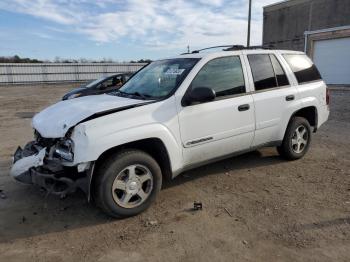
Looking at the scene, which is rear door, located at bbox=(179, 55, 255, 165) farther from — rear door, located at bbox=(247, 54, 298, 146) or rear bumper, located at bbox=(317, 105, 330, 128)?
rear bumper, located at bbox=(317, 105, 330, 128)

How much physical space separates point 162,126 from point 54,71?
34.9 metres

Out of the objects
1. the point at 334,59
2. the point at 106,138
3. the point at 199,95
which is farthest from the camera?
the point at 334,59

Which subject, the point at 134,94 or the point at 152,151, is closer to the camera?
the point at 152,151

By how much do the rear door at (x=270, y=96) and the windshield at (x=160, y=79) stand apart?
1091mm

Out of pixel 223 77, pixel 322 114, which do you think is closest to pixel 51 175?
pixel 223 77

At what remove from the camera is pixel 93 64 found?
121 ft

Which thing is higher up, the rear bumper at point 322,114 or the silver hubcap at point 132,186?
the rear bumper at point 322,114

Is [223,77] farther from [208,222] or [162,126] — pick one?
[208,222]

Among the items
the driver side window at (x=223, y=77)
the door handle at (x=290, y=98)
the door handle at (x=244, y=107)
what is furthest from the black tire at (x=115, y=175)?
the door handle at (x=290, y=98)

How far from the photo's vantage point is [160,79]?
4762 millimetres

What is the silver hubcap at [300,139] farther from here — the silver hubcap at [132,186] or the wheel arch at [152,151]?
the silver hubcap at [132,186]

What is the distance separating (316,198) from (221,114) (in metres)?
1.61

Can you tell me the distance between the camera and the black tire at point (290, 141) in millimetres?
5637

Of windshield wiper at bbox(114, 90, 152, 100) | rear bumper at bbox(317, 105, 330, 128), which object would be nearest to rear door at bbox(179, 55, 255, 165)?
windshield wiper at bbox(114, 90, 152, 100)
